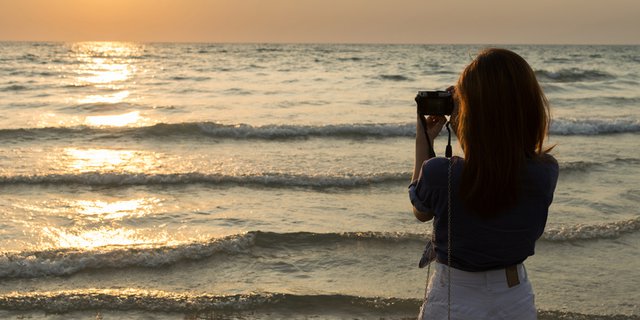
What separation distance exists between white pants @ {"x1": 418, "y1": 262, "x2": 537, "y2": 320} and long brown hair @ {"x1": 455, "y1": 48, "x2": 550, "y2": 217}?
1.05 ft

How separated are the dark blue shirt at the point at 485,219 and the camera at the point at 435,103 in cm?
23

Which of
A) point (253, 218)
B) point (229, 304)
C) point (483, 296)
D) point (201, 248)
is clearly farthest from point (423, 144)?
point (253, 218)

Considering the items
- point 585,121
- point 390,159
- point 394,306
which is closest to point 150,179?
point 390,159

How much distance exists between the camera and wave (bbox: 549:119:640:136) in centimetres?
1659

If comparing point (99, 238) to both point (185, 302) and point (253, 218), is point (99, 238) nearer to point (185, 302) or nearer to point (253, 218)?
point (253, 218)

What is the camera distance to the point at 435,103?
2.67 metres

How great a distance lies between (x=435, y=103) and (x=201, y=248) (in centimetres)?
472

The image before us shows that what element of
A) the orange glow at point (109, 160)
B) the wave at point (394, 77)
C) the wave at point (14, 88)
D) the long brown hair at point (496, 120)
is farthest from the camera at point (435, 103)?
the wave at point (394, 77)

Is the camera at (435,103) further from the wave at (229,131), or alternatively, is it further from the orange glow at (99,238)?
the wave at (229,131)

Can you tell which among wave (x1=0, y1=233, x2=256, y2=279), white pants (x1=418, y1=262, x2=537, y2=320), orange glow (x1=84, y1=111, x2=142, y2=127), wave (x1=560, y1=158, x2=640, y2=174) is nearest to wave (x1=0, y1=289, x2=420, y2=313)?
wave (x1=0, y1=233, x2=256, y2=279)

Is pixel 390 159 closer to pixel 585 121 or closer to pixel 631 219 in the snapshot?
pixel 631 219

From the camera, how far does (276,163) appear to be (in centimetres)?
1222

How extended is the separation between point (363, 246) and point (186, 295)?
2.06 metres

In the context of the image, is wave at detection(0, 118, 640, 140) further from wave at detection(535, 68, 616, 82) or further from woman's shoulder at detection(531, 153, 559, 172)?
wave at detection(535, 68, 616, 82)
